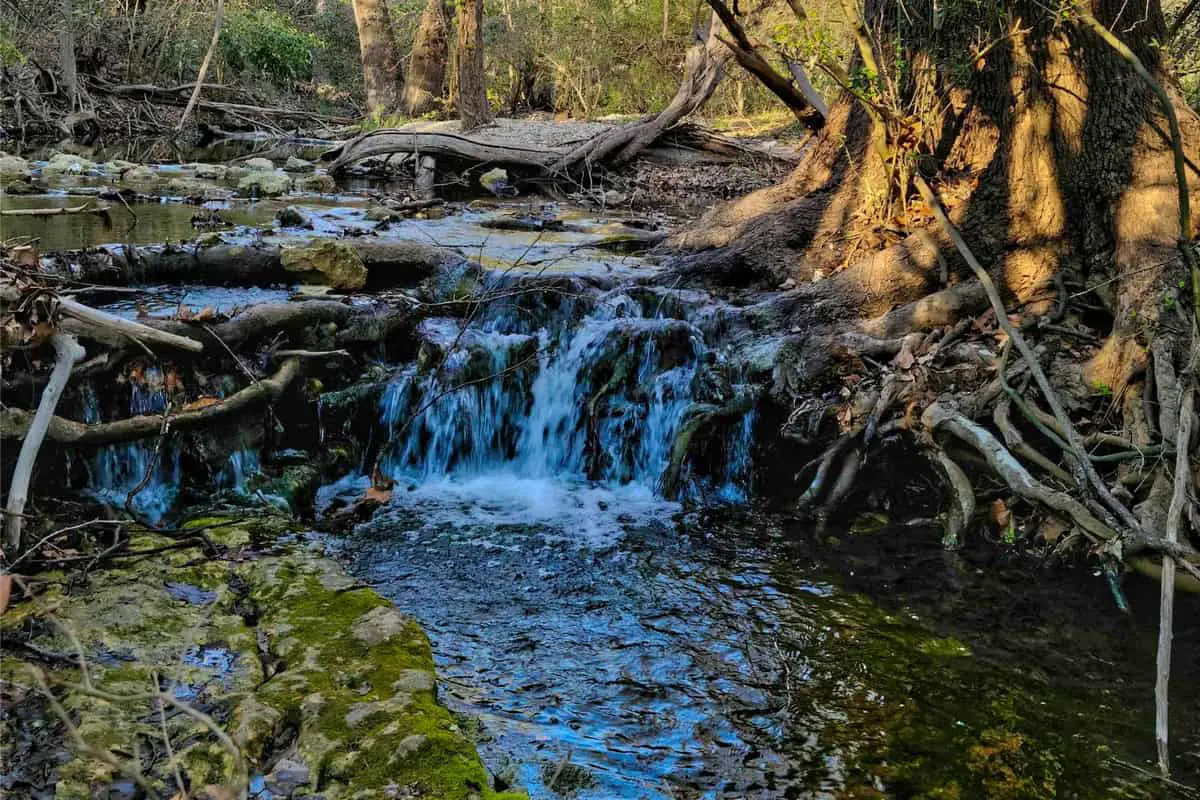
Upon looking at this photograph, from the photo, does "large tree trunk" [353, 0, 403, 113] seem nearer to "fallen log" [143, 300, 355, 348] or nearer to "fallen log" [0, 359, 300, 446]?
"fallen log" [143, 300, 355, 348]

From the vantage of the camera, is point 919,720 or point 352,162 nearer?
point 919,720

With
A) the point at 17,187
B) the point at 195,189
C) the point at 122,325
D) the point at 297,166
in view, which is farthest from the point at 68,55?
the point at 122,325

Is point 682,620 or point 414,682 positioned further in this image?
point 682,620

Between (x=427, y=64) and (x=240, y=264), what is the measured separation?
17954 mm

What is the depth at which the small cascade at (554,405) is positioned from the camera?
6.71 meters

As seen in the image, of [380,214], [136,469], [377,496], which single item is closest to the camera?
[136,469]

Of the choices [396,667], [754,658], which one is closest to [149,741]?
[396,667]

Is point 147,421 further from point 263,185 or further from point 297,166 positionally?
point 297,166

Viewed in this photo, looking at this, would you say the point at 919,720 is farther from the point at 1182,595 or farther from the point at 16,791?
the point at 16,791

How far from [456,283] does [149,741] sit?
18.7 feet

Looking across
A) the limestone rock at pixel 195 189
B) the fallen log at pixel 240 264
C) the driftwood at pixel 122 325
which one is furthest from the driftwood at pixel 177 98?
the driftwood at pixel 122 325

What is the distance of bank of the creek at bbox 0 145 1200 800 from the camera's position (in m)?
3.32

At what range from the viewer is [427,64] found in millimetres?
24484

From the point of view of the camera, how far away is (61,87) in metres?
21.5
